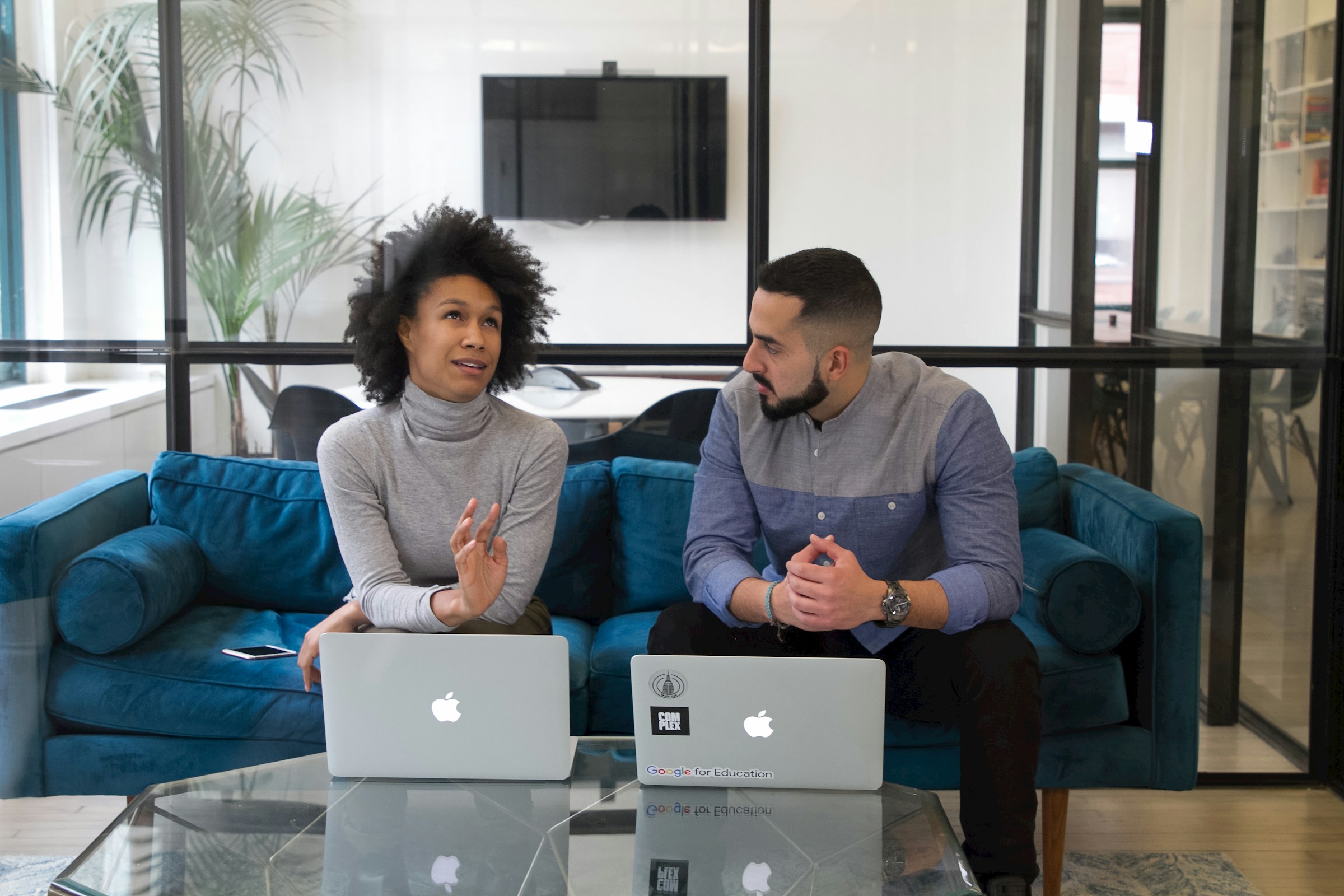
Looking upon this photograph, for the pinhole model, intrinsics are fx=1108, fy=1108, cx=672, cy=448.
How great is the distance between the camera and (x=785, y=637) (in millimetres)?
2020

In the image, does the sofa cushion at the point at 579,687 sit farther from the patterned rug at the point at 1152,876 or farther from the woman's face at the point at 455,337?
the patterned rug at the point at 1152,876

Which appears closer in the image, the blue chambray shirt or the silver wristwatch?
the silver wristwatch

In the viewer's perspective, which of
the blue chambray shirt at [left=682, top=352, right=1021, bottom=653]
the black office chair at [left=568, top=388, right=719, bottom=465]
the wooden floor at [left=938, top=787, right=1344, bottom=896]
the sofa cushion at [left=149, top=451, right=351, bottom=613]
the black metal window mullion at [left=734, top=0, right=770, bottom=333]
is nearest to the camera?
the blue chambray shirt at [left=682, top=352, right=1021, bottom=653]

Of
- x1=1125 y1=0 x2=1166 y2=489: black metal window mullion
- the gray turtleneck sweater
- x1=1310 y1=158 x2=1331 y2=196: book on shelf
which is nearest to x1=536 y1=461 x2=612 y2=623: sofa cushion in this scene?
the gray turtleneck sweater

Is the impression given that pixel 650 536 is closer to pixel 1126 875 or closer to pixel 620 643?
pixel 620 643

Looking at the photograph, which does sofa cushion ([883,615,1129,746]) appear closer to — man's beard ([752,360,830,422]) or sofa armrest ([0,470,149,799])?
man's beard ([752,360,830,422])

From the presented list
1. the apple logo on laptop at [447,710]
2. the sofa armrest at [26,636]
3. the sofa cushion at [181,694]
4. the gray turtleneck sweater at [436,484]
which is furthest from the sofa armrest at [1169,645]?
the sofa armrest at [26,636]

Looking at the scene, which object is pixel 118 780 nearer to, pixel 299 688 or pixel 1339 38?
pixel 299 688

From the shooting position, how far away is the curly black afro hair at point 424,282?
217cm

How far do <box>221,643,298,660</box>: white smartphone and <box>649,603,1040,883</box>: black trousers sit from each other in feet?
2.58

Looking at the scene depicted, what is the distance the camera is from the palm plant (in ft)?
9.12

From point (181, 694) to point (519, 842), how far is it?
42.1 inches

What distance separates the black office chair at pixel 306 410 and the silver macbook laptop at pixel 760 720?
1.67m

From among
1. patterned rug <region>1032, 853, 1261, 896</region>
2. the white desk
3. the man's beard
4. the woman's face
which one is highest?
the woman's face
